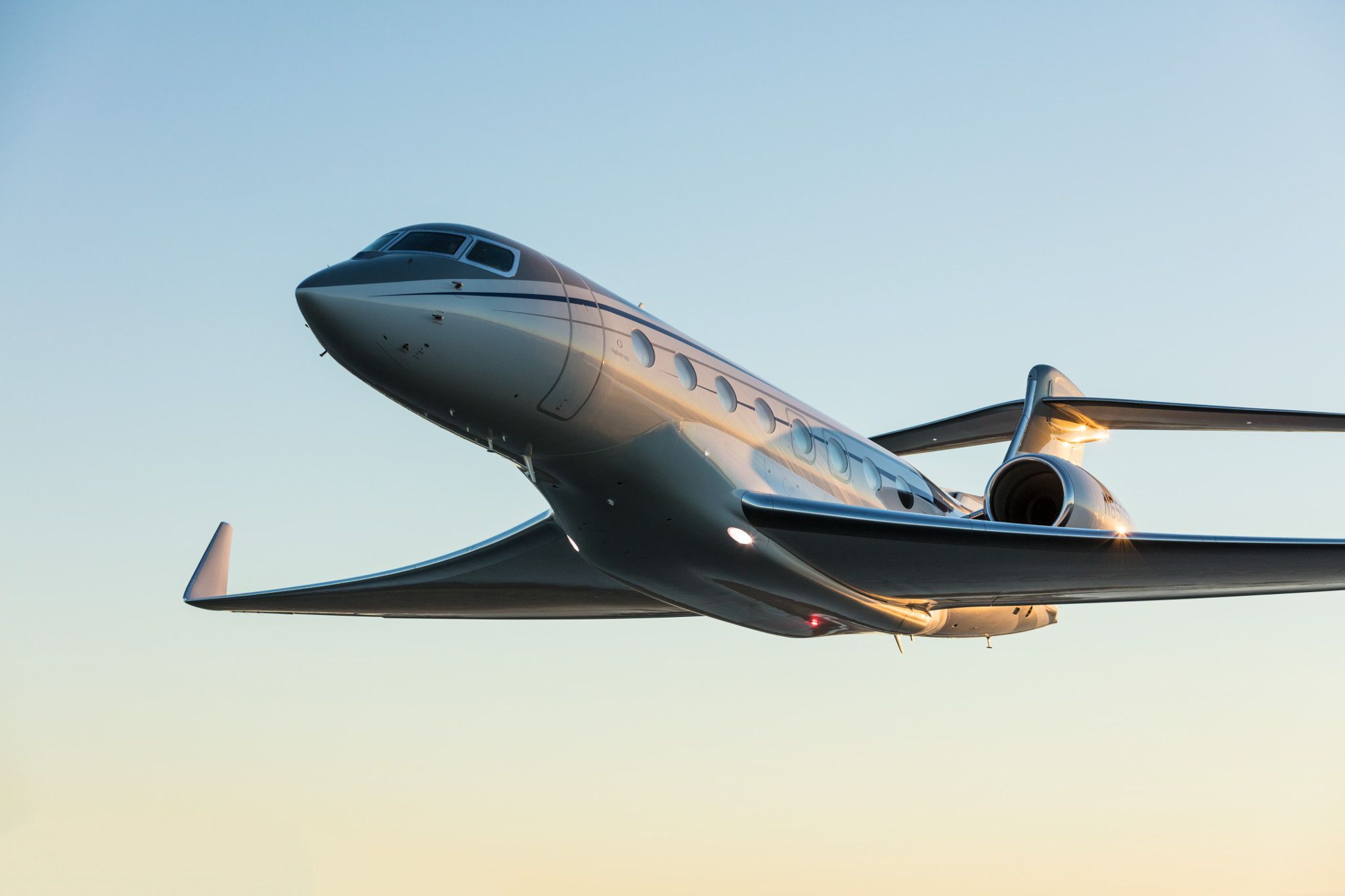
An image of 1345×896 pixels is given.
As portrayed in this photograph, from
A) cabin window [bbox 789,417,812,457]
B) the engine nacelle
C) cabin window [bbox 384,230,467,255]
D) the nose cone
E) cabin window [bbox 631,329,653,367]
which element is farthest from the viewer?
the engine nacelle

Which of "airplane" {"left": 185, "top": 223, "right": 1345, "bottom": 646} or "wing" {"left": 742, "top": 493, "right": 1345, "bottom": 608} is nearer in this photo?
"airplane" {"left": 185, "top": 223, "right": 1345, "bottom": 646}

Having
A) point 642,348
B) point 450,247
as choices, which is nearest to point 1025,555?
point 642,348

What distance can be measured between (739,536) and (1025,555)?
2.95m

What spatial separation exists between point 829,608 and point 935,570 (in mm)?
1480

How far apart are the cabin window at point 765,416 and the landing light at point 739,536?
133cm

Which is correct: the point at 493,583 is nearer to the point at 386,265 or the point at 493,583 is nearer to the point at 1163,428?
the point at 386,265

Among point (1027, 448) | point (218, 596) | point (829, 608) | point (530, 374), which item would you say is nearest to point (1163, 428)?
point (1027, 448)

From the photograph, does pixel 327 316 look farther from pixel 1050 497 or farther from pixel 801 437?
pixel 1050 497

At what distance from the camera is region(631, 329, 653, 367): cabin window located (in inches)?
461

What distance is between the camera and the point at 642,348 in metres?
11.8

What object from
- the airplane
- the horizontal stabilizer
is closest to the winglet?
the airplane

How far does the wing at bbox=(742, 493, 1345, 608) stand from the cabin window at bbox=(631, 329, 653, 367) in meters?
1.70

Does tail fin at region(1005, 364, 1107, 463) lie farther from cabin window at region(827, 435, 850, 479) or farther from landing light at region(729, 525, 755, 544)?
landing light at region(729, 525, 755, 544)

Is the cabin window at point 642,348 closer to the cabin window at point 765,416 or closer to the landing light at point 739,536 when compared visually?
the cabin window at point 765,416
